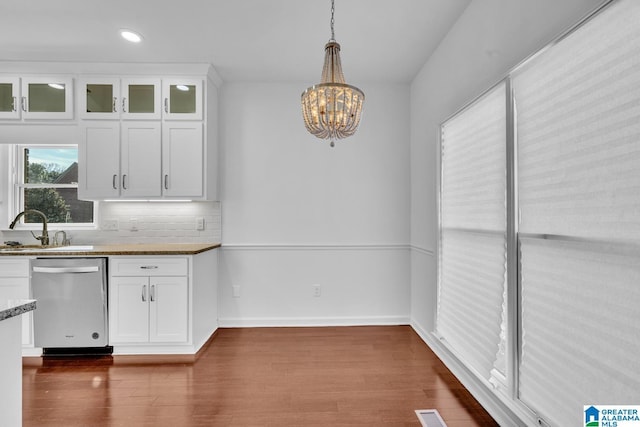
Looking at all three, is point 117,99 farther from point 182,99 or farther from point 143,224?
point 143,224

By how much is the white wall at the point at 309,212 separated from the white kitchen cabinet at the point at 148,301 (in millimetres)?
820

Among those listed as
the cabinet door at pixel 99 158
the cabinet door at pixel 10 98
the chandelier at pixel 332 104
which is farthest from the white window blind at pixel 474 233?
the cabinet door at pixel 10 98

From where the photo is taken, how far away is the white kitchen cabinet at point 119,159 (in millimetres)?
3486

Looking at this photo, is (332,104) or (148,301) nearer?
(332,104)

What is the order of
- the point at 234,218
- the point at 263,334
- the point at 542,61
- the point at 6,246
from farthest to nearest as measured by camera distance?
the point at 234,218, the point at 263,334, the point at 6,246, the point at 542,61

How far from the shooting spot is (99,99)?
3.51 metres

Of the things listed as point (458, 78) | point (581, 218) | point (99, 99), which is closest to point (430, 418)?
point (581, 218)

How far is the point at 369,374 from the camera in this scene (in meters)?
2.75

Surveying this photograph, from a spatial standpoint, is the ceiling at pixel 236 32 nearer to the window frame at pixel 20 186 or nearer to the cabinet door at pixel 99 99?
the cabinet door at pixel 99 99

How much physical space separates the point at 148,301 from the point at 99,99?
2.10m

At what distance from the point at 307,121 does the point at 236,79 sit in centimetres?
234

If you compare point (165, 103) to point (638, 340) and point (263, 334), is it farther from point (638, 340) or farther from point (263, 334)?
point (638, 340)

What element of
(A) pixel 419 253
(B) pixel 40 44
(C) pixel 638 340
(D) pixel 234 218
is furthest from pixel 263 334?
(B) pixel 40 44

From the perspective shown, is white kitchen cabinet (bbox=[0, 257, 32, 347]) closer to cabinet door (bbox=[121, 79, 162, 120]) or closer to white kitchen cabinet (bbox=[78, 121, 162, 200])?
white kitchen cabinet (bbox=[78, 121, 162, 200])
